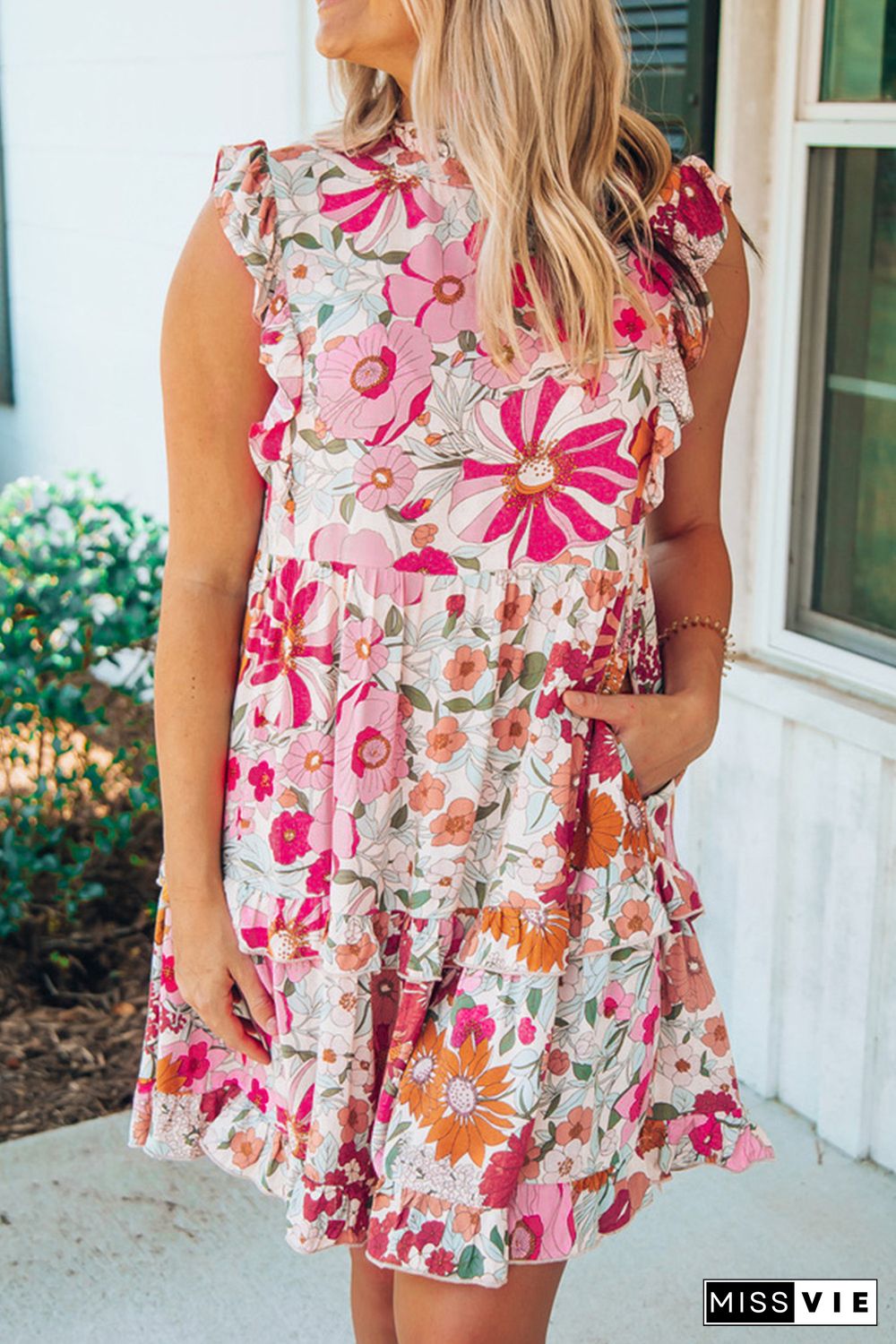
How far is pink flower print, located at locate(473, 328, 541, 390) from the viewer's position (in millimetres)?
1541

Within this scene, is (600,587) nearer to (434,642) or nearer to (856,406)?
(434,642)

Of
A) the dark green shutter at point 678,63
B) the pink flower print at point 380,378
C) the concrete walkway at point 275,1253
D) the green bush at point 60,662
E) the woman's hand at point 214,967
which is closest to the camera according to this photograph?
the pink flower print at point 380,378

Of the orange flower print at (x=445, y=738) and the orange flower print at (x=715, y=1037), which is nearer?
the orange flower print at (x=445, y=738)

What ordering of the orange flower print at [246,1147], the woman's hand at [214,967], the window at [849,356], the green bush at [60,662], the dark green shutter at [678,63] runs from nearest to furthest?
the woman's hand at [214,967], the orange flower print at [246,1147], the window at [849,356], the dark green shutter at [678,63], the green bush at [60,662]

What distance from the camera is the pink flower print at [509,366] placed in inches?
60.7

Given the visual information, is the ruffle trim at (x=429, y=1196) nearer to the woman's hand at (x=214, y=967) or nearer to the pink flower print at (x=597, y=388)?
the woman's hand at (x=214, y=967)

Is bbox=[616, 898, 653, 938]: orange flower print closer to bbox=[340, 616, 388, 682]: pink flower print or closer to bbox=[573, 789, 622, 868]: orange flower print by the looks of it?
bbox=[573, 789, 622, 868]: orange flower print

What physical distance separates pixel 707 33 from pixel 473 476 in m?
1.64

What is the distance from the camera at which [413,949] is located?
1578mm

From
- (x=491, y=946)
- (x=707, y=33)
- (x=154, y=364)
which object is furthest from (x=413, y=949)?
(x=154, y=364)

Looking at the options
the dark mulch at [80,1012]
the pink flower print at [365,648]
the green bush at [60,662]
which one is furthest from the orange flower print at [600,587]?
the green bush at [60,662]

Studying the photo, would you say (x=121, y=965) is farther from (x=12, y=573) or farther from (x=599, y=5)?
(x=599, y=5)

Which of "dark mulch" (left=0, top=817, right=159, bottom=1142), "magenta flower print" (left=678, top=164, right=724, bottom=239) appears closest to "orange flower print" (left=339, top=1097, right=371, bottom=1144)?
"magenta flower print" (left=678, top=164, right=724, bottom=239)

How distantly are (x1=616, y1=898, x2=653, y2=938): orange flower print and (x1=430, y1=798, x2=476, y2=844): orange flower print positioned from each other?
18 cm
